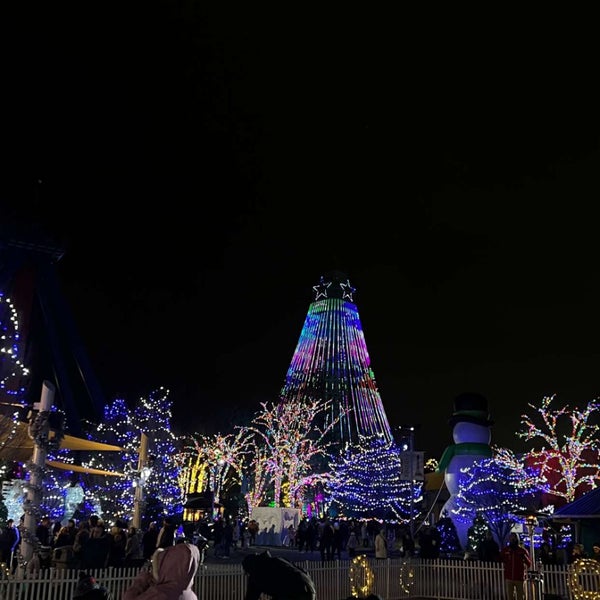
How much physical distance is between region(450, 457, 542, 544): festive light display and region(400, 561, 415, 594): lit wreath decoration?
12.5 meters

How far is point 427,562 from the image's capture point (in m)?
15.9

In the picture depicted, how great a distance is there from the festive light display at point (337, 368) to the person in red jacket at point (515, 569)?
1337 inches

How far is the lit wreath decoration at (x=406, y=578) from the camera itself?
607 inches

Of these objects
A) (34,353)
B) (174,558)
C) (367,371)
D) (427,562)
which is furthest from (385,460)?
(174,558)

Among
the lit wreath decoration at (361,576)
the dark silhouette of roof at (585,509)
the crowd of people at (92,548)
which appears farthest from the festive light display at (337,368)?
the lit wreath decoration at (361,576)

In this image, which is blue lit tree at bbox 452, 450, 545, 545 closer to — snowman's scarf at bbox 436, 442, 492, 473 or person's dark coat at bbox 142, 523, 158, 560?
snowman's scarf at bbox 436, 442, 492, 473

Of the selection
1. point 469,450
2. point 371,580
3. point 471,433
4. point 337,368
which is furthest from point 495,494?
point 337,368

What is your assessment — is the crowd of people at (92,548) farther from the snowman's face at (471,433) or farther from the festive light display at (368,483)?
the festive light display at (368,483)

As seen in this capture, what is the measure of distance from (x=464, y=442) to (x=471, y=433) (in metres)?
0.51

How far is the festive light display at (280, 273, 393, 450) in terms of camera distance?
4825 centimetres

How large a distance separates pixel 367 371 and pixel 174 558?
43657mm

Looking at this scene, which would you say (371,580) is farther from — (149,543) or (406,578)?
(149,543)

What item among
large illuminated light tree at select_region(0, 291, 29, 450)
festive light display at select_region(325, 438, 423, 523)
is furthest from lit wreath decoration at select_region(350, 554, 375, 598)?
festive light display at select_region(325, 438, 423, 523)

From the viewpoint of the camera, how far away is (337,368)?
49.0 meters
